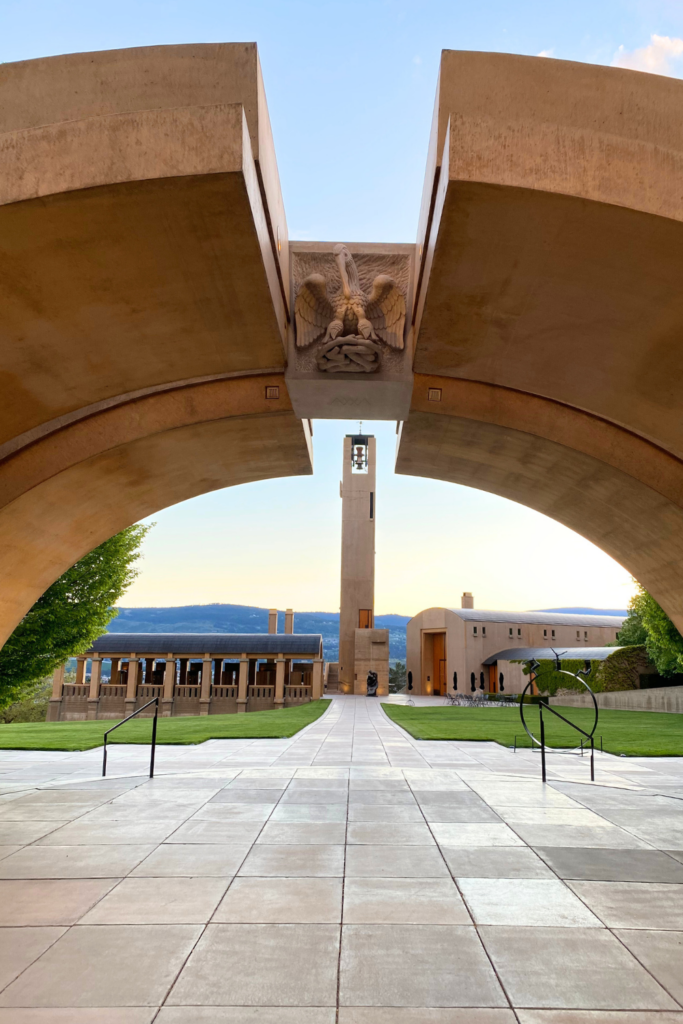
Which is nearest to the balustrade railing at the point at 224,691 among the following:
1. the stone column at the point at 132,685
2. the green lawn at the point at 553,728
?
the stone column at the point at 132,685

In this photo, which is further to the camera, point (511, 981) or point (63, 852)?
point (63, 852)

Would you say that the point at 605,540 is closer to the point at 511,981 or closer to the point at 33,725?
the point at 511,981

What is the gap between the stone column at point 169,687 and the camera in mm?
34281

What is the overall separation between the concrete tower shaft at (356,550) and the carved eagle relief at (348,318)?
124 feet

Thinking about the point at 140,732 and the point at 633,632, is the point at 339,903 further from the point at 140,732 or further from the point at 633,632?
the point at 633,632

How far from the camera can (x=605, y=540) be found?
10109mm

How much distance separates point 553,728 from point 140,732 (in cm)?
1104

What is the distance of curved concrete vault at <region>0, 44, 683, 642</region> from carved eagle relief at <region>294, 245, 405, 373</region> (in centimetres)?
19

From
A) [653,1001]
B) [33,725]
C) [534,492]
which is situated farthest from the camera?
[33,725]

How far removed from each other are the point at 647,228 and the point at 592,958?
4584mm

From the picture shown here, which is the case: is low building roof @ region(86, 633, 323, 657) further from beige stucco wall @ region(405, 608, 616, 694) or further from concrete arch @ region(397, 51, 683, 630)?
concrete arch @ region(397, 51, 683, 630)

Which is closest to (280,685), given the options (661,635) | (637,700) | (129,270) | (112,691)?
(112,691)

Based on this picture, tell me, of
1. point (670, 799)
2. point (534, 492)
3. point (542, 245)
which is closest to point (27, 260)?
point (542, 245)

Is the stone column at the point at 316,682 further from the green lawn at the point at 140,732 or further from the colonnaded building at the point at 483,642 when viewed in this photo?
the green lawn at the point at 140,732
